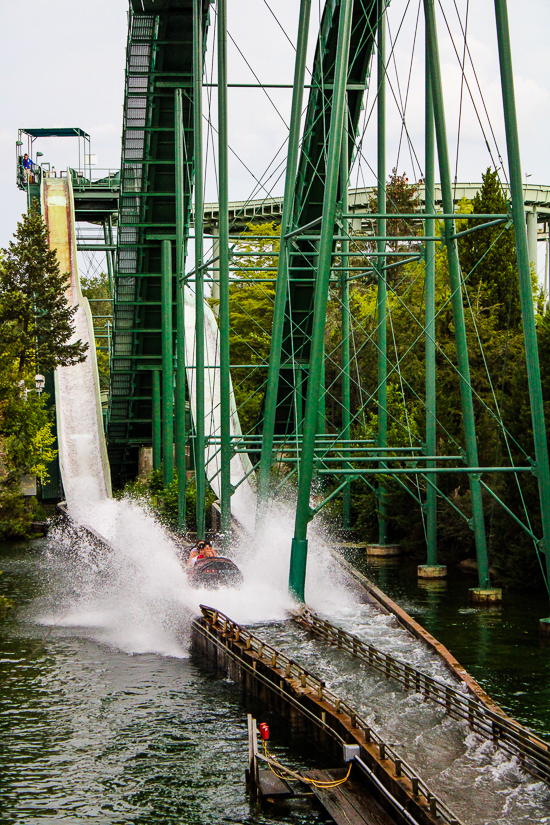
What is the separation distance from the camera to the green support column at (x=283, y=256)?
17047mm

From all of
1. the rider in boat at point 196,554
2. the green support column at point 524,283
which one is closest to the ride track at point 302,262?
the green support column at point 524,283

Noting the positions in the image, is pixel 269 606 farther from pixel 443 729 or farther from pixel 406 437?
pixel 406 437

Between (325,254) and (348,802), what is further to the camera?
(325,254)

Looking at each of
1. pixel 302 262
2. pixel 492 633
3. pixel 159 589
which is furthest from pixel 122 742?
pixel 302 262

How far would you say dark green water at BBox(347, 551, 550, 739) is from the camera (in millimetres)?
11688

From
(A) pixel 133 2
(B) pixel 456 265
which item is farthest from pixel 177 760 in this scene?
(A) pixel 133 2

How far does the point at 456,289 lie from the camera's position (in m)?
17.4

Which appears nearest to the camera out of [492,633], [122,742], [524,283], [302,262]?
[122,742]

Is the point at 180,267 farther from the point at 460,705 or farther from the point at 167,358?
the point at 460,705

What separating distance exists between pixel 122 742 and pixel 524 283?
26.6 ft

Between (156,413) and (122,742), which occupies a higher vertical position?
(156,413)

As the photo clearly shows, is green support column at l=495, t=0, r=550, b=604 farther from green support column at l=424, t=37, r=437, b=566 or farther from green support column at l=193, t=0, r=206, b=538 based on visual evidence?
green support column at l=193, t=0, r=206, b=538

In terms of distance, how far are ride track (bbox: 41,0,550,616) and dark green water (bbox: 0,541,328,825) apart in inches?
141

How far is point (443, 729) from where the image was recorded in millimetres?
9805
